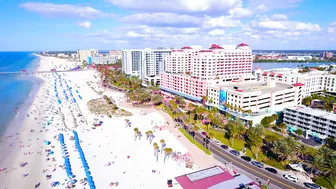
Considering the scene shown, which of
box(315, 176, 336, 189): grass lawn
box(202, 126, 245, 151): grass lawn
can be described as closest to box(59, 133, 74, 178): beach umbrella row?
box(202, 126, 245, 151): grass lawn

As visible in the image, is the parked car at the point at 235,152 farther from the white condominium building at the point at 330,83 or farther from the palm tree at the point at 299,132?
the white condominium building at the point at 330,83

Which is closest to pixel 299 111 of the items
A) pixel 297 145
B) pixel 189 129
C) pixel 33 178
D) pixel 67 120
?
pixel 297 145

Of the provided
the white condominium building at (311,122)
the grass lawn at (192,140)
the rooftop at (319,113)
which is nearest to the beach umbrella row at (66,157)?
the grass lawn at (192,140)

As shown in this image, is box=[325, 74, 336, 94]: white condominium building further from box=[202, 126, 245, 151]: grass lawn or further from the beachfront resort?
box=[202, 126, 245, 151]: grass lawn

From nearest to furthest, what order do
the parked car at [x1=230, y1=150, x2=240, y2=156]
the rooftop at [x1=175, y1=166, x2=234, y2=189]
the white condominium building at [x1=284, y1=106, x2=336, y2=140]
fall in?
1. the rooftop at [x1=175, y1=166, x2=234, y2=189]
2. the parked car at [x1=230, y1=150, x2=240, y2=156]
3. the white condominium building at [x1=284, y1=106, x2=336, y2=140]

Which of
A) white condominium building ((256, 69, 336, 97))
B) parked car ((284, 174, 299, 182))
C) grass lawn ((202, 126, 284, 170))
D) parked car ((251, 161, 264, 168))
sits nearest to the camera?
parked car ((284, 174, 299, 182))

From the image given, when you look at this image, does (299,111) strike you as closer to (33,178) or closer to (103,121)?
(103,121)
